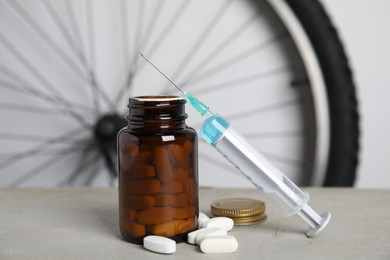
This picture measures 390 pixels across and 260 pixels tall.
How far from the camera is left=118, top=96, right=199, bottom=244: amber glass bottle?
648 mm

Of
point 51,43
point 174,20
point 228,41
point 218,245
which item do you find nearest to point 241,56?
point 228,41

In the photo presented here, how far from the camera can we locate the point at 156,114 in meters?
0.65

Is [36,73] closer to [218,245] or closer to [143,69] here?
[143,69]

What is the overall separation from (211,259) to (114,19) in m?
0.86

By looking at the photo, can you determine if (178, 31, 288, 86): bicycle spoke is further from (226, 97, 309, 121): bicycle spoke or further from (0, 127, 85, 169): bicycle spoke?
(0, 127, 85, 169): bicycle spoke

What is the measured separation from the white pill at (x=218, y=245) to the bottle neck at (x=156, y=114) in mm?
112

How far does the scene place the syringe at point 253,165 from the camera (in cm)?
67

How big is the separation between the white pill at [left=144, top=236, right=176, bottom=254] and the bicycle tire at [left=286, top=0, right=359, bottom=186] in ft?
2.44

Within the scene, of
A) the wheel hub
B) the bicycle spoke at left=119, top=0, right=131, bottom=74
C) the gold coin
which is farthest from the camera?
the bicycle spoke at left=119, top=0, right=131, bottom=74

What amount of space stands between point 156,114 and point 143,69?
0.77 meters

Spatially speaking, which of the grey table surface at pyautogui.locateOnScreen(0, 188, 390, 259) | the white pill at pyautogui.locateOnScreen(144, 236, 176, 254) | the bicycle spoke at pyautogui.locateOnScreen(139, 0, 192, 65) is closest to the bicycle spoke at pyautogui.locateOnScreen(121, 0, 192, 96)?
the bicycle spoke at pyautogui.locateOnScreen(139, 0, 192, 65)

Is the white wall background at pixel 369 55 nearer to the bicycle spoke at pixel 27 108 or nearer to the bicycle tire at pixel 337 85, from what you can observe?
the bicycle tire at pixel 337 85

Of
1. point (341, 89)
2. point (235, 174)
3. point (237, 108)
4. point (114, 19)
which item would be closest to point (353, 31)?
point (341, 89)

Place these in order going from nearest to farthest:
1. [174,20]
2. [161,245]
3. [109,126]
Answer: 1. [161,245]
2. [109,126]
3. [174,20]
